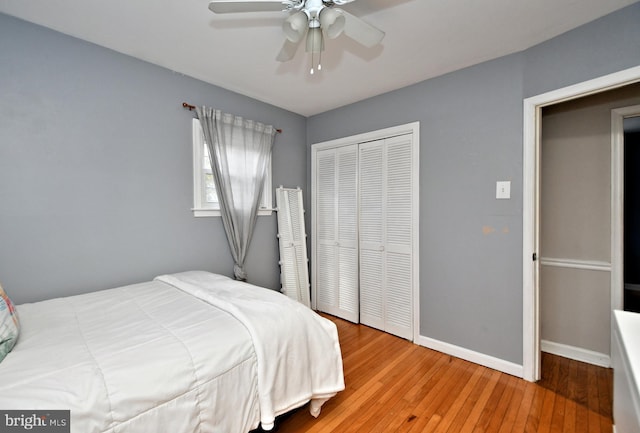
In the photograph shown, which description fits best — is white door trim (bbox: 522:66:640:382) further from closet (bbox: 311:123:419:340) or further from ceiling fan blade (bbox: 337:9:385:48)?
ceiling fan blade (bbox: 337:9:385:48)

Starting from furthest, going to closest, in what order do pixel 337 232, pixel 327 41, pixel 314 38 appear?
1. pixel 337 232
2. pixel 327 41
3. pixel 314 38

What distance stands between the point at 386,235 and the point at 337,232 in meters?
0.66

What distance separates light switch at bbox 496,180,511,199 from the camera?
84.8 inches

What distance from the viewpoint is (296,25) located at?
57.2 inches

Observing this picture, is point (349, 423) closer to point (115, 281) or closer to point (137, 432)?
point (137, 432)

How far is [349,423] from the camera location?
5.41 feet

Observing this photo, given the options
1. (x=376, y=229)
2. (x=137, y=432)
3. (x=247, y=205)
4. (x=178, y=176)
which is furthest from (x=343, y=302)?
(x=137, y=432)

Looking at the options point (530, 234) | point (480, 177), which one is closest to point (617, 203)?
point (530, 234)

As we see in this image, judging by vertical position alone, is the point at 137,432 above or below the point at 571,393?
above

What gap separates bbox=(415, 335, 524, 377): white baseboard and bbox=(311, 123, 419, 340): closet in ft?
0.60

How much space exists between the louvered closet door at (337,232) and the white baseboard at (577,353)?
1.80 m

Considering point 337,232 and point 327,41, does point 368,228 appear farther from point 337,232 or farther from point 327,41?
point 327,41

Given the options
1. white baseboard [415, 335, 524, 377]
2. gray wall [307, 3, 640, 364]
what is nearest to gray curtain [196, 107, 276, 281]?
gray wall [307, 3, 640, 364]

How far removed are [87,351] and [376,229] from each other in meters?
2.44
